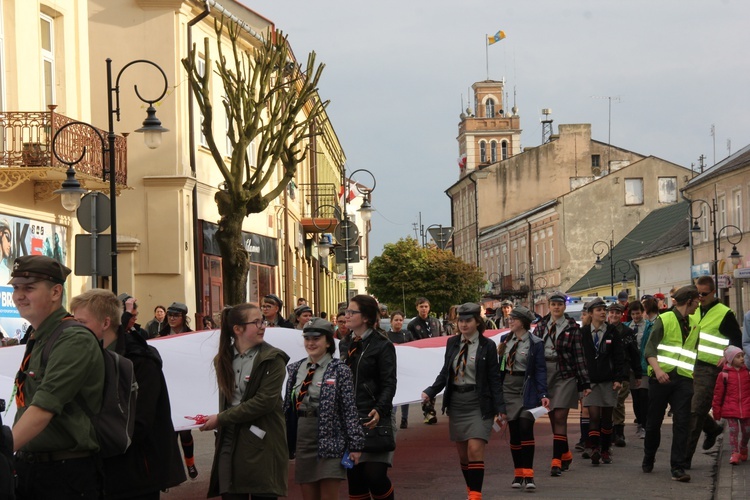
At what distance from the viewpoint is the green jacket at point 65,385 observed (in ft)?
18.5

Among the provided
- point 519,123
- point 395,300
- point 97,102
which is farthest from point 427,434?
point 519,123

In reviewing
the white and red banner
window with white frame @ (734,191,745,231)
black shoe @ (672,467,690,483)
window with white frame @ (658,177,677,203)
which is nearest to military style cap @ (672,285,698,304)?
black shoe @ (672,467,690,483)

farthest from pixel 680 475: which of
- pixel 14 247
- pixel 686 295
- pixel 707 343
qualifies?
pixel 14 247

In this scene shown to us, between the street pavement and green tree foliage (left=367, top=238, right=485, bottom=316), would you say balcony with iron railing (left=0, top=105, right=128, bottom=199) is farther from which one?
green tree foliage (left=367, top=238, right=485, bottom=316)

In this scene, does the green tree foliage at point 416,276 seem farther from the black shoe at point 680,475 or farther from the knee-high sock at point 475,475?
the knee-high sock at point 475,475

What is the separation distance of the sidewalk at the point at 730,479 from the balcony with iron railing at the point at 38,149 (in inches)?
451

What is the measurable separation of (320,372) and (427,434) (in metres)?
10.4

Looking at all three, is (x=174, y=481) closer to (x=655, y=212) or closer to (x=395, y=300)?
(x=395, y=300)

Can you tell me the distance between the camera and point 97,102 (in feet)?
102

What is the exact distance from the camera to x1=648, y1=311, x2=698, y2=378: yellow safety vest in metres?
13.1

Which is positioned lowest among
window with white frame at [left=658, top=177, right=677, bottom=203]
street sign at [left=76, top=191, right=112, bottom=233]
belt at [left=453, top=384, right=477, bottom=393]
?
belt at [left=453, top=384, right=477, bottom=393]

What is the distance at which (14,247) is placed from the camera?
2136cm

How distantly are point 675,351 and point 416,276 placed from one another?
214ft

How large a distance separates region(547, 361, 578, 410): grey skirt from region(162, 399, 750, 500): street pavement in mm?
750
